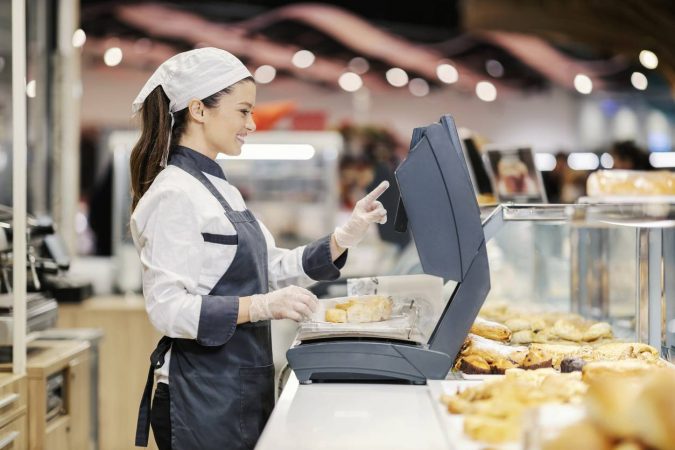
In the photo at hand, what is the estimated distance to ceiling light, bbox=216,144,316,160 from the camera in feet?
22.9

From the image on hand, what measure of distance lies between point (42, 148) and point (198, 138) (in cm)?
336

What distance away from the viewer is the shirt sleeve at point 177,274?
188 cm

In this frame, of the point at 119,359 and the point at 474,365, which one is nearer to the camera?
the point at 474,365

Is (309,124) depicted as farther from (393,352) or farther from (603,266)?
(393,352)

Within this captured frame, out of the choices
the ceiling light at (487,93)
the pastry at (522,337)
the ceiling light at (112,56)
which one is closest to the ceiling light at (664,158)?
the ceiling light at (487,93)

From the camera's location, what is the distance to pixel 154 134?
210 centimetres

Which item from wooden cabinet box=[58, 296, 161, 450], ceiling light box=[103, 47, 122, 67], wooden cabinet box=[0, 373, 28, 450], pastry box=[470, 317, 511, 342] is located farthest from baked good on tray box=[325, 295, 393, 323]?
ceiling light box=[103, 47, 122, 67]

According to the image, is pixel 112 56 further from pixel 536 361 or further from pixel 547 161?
pixel 536 361

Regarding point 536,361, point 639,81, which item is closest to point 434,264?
point 536,361

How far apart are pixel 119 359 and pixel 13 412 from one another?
1913 millimetres

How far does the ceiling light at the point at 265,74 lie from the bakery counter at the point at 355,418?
23.4 ft

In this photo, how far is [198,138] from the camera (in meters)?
2.12

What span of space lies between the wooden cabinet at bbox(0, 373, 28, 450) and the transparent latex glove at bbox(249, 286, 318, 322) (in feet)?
3.49

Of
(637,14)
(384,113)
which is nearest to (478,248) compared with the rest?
(637,14)
